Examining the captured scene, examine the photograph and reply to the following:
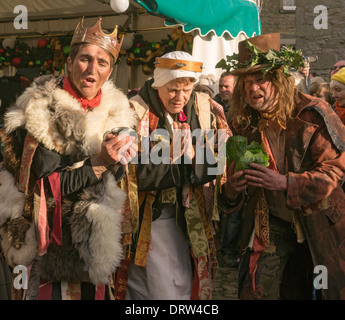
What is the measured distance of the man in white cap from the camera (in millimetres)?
3363

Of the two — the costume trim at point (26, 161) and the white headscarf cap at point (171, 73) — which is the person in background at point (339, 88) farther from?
the costume trim at point (26, 161)

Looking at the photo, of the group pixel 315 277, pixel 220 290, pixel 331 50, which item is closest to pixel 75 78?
pixel 315 277

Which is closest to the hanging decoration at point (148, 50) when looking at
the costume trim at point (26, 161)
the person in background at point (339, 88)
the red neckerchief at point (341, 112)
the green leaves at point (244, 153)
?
the person in background at point (339, 88)

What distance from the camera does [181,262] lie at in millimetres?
3562

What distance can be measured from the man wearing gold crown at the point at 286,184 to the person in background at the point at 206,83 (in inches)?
106

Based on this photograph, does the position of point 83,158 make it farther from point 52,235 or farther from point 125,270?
point 125,270

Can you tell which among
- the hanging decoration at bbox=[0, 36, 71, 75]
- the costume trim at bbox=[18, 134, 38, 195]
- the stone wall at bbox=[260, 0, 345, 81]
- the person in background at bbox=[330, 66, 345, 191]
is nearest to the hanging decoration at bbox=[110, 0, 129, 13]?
the hanging decoration at bbox=[0, 36, 71, 75]

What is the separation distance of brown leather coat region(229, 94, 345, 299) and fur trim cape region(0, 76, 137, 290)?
120cm

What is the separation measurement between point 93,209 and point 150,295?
87 centimetres

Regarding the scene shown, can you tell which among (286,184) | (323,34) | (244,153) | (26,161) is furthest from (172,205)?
(323,34)

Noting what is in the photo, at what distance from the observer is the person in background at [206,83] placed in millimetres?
6423

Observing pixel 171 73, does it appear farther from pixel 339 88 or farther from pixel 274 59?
pixel 339 88

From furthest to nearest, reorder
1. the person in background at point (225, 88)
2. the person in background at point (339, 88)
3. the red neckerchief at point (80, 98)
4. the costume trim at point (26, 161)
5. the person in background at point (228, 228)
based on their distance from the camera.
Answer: the person in background at point (225, 88) → the person in background at point (228, 228) → the person in background at point (339, 88) → the red neckerchief at point (80, 98) → the costume trim at point (26, 161)

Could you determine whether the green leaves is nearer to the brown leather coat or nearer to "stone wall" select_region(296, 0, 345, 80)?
the brown leather coat
